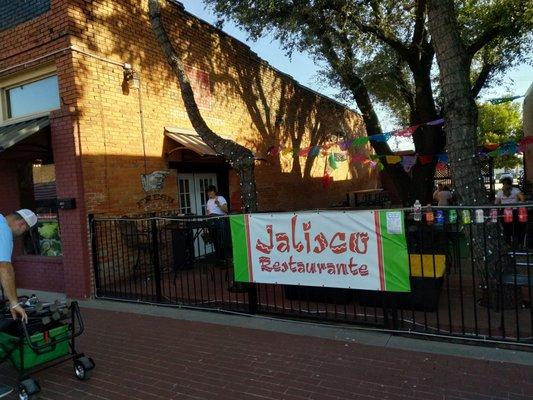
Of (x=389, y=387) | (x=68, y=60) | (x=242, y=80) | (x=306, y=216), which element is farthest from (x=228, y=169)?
(x=389, y=387)

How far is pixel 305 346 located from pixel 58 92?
6.20 metres

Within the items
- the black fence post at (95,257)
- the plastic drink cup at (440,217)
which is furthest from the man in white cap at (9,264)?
the plastic drink cup at (440,217)

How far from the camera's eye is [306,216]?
5.34 meters

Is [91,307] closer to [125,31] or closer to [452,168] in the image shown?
[125,31]

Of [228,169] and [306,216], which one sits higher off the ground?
[228,169]

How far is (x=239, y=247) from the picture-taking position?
5.94 m

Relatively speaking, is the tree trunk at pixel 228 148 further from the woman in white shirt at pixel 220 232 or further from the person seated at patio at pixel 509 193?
the person seated at patio at pixel 509 193

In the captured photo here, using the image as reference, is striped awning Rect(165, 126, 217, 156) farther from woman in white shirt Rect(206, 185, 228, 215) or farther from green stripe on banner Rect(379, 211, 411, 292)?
green stripe on banner Rect(379, 211, 411, 292)

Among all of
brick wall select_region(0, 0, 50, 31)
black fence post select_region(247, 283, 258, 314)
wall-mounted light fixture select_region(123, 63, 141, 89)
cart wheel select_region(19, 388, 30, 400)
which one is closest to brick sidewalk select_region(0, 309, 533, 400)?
cart wheel select_region(19, 388, 30, 400)

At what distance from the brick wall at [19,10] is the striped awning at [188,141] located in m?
3.05

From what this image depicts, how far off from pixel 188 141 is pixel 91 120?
2096mm

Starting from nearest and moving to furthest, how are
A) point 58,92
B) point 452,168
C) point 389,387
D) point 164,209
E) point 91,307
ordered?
1. point 389,387
2. point 452,168
3. point 91,307
4. point 58,92
5. point 164,209

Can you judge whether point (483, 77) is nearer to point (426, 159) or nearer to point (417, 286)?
point (426, 159)

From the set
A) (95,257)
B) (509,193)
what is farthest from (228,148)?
(509,193)
